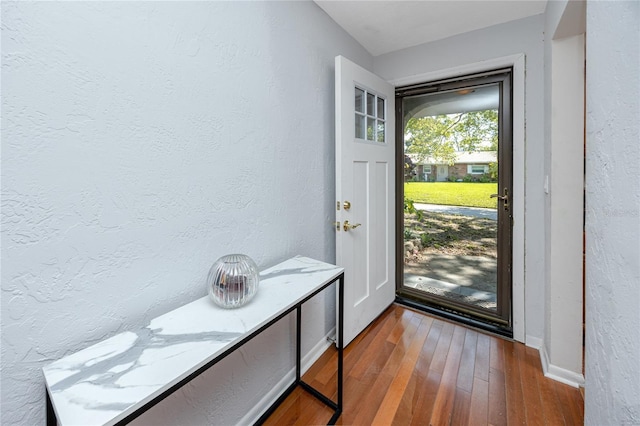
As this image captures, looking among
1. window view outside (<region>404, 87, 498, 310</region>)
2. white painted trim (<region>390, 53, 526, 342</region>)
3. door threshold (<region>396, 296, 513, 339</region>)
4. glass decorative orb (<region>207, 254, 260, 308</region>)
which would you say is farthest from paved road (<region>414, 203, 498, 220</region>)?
glass decorative orb (<region>207, 254, 260, 308</region>)

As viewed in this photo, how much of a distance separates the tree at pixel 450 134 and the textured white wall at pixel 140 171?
4.43ft

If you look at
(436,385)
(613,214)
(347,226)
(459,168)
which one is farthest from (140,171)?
(459,168)

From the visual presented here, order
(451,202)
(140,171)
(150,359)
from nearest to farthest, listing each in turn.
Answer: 1. (150,359)
2. (140,171)
3. (451,202)

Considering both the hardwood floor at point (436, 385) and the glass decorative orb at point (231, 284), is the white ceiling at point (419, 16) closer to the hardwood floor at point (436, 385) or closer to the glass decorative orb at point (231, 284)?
the glass decorative orb at point (231, 284)

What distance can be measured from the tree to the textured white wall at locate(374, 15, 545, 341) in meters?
0.29

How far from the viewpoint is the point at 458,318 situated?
7.66ft

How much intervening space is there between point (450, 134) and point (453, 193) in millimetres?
505

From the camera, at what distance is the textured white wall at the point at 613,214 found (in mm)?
663

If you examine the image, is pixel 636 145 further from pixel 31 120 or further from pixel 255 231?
pixel 31 120

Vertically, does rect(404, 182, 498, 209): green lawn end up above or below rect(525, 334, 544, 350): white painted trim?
above

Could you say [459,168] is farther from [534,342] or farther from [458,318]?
[534,342]

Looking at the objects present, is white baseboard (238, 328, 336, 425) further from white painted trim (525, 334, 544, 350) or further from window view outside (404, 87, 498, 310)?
white painted trim (525, 334, 544, 350)

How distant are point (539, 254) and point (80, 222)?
8.31 feet

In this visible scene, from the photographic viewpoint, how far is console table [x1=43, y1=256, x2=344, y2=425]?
62 cm
